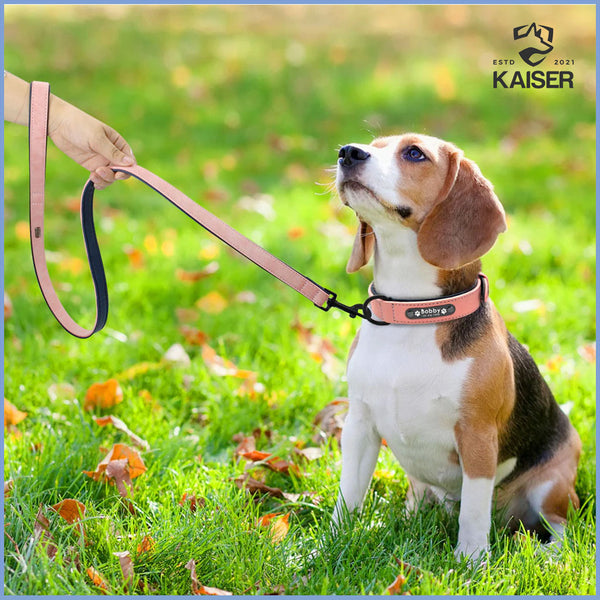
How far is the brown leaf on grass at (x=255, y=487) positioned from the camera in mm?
3178

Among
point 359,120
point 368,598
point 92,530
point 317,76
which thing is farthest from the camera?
point 317,76

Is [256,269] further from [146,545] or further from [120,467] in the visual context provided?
[146,545]

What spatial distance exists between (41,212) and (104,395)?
111 cm

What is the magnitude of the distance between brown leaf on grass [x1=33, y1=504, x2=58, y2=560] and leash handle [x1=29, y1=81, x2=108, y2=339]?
0.71 metres

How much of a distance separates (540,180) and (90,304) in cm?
480

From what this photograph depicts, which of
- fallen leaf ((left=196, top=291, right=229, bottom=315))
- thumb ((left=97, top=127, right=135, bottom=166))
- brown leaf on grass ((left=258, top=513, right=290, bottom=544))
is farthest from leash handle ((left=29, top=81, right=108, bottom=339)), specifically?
fallen leaf ((left=196, top=291, right=229, bottom=315))

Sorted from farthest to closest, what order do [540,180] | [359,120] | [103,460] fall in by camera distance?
1. [359,120]
2. [540,180]
3. [103,460]

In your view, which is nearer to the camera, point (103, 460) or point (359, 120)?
point (103, 460)

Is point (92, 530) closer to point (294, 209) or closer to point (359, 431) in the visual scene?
point (359, 431)

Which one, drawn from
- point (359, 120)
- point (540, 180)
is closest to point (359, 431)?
point (540, 180)

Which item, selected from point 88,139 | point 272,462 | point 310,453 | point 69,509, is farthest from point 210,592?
point 88,139

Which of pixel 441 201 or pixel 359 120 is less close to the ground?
pixel 359 120

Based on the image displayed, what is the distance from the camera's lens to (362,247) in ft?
10.1

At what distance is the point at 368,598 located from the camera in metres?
2.44
